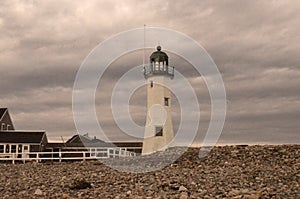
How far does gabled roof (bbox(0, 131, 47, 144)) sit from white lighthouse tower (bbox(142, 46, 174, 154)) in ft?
43.6

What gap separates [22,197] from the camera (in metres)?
16.5

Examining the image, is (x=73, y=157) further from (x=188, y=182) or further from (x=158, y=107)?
(x=188, y=182)

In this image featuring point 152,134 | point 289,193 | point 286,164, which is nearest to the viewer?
point 289,193

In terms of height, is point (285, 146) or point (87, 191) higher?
point (285, 146)

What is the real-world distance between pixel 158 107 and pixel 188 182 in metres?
24.4

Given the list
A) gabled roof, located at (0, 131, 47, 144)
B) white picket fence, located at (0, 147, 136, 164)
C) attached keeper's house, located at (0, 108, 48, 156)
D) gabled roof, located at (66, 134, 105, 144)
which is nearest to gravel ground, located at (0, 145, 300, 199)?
white picket fence, located at (0, 147, 136, 164)

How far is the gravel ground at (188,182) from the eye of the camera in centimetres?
1505

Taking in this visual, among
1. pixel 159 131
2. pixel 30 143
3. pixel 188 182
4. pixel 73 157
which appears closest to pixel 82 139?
pixel 30 143


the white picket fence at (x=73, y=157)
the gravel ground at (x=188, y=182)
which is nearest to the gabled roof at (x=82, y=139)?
the white picket fence at (x=73, y=157)

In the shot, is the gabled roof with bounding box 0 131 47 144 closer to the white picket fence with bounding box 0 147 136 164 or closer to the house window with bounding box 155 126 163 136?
the white picket fence with bounding box 0 147 136 164

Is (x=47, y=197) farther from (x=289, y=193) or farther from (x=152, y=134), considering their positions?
(x=152, y=134)

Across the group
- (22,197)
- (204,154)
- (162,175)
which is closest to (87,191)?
(22,197)

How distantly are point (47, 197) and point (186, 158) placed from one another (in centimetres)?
1151

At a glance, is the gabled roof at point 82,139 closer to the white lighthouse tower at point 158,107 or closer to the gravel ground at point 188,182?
the white lighthouse tower at point 158,107
